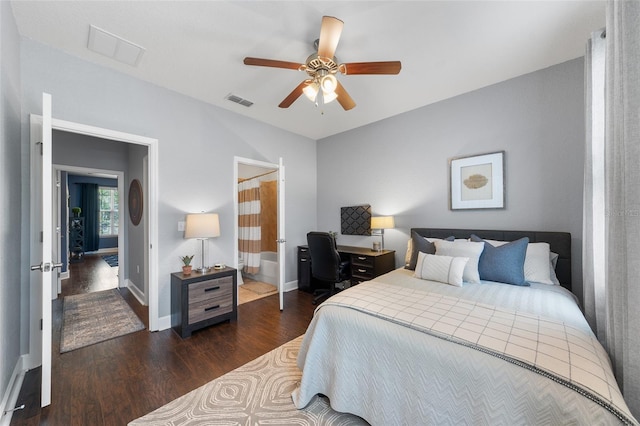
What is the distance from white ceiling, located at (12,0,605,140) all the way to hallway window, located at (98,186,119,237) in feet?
27.7

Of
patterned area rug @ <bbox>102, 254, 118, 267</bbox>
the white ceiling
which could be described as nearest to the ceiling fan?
the white ceiling

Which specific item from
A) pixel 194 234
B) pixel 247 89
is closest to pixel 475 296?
pixel 194 234

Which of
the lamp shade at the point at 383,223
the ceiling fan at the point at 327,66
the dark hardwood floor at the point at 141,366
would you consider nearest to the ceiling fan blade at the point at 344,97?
the ceiling fan at the point at 327,66

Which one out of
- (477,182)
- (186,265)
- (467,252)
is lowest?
(186,265)

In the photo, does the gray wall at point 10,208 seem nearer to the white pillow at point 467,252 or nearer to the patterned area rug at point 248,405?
the patterned area rug at point 248,405

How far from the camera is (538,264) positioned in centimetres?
230

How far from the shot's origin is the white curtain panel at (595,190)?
168 cm

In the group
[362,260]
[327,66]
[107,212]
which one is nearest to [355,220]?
[362,260]

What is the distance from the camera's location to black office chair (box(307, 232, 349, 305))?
3.29m

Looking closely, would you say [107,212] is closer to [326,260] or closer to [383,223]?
[326,260]

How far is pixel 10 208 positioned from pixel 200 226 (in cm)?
139

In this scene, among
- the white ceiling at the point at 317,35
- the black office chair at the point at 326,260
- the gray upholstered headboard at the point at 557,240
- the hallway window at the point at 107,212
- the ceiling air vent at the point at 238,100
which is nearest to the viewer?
the white ceiling at the point at 317,35

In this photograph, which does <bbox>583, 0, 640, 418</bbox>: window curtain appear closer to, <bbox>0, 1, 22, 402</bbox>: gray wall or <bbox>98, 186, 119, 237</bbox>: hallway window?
<bbox>0, 1, 22, 402</bbox>: gray wall

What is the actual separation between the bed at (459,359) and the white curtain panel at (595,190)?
18 cm
